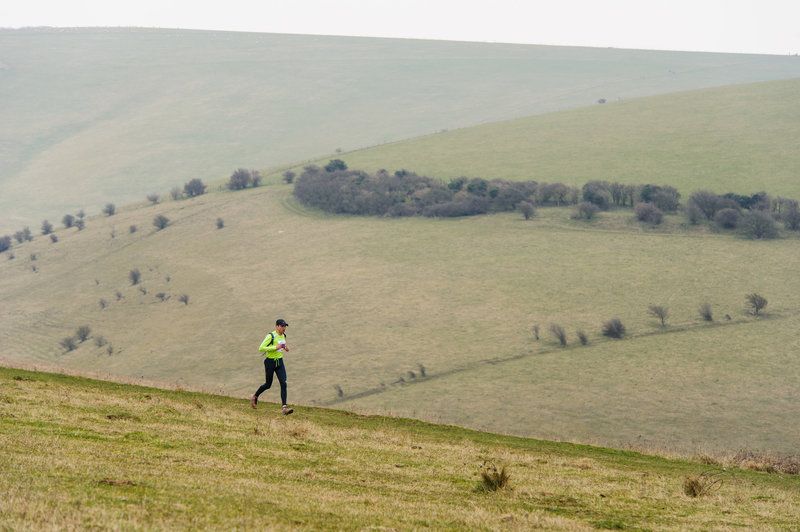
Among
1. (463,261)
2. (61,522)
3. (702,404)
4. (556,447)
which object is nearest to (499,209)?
(463,261)

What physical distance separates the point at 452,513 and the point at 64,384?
18.3 metres

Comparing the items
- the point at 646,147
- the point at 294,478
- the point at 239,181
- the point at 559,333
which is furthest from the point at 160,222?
the point at 294,478

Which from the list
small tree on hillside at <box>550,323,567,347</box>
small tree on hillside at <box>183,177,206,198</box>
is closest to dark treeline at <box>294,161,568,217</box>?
small tree on hillside at <box>183,177,206,198</box>

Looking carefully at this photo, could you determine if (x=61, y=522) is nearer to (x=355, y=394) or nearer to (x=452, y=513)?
(x=452, y=513)

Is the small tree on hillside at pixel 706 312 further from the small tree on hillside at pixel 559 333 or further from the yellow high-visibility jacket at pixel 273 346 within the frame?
the yellow high-visibility jacket at pixel 273 346

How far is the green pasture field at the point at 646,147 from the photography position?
10281cm

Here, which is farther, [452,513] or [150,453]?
[150,453]

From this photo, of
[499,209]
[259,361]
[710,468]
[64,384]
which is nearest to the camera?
[710,468]

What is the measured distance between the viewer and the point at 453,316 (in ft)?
242

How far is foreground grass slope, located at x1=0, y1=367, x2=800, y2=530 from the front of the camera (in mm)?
10930

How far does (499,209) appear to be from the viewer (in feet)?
333

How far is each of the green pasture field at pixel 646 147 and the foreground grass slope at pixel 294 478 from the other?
276ft

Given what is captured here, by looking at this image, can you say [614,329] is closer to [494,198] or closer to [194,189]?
[494,198]

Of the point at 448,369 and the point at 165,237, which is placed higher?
the point at 165,237
